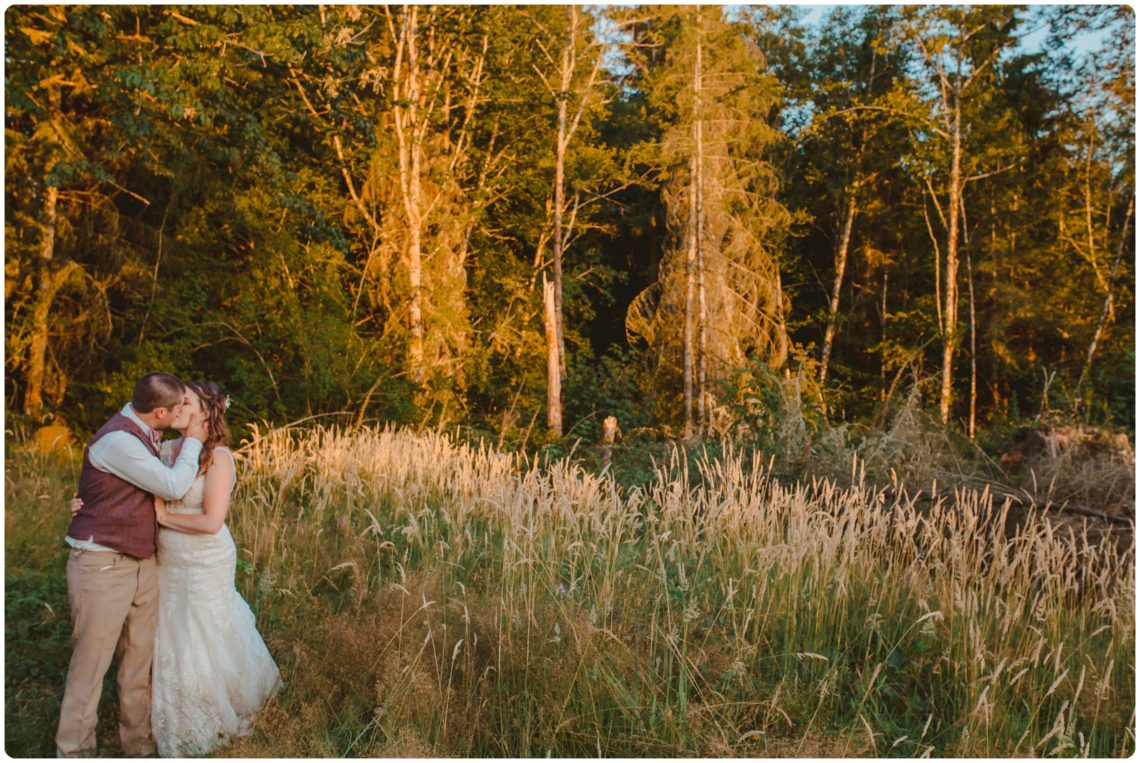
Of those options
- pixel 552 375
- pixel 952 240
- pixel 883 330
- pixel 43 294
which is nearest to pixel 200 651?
pixel 552 375

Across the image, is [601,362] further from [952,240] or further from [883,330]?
[883,330]

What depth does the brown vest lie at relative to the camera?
3.98 meters

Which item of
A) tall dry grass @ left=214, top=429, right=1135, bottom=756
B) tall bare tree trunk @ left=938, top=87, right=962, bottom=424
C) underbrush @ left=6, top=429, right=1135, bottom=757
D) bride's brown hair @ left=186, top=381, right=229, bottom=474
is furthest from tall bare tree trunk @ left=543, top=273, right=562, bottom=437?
bride's brown hair @ left=186, top=381, right=229, bottom=474

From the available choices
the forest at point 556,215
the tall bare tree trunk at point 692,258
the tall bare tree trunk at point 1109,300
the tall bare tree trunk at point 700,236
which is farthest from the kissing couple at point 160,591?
the tall bare tree trunk at point 1109,300

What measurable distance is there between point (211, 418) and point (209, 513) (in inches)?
18.9

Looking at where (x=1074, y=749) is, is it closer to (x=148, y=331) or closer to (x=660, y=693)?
(x=660, y=693)

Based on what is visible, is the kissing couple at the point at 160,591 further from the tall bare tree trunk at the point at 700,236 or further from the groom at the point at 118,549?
the tall bare tree trunk at the point at 700,236

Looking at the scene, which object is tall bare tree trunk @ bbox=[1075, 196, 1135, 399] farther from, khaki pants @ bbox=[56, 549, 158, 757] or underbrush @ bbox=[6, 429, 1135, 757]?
khaki pants @ bbox=[56, 549, 158, 757]

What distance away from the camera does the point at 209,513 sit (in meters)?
4.11

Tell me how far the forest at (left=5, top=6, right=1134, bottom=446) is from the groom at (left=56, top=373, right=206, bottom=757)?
6.75 metres

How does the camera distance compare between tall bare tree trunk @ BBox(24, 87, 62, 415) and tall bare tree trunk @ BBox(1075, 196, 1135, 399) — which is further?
tall bare tree trunk @ BBox(1075, 196, 1135, 399)

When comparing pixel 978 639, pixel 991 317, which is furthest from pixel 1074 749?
pixel 991 317

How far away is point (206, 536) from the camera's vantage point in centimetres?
Result: 418

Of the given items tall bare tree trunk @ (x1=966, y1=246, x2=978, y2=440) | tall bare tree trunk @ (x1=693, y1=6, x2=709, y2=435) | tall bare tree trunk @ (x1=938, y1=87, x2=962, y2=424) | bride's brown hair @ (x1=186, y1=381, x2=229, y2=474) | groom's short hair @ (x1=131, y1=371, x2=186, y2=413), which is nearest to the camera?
groom's short hair @ (x1=131, y1=371, x2=186, y2=413)
